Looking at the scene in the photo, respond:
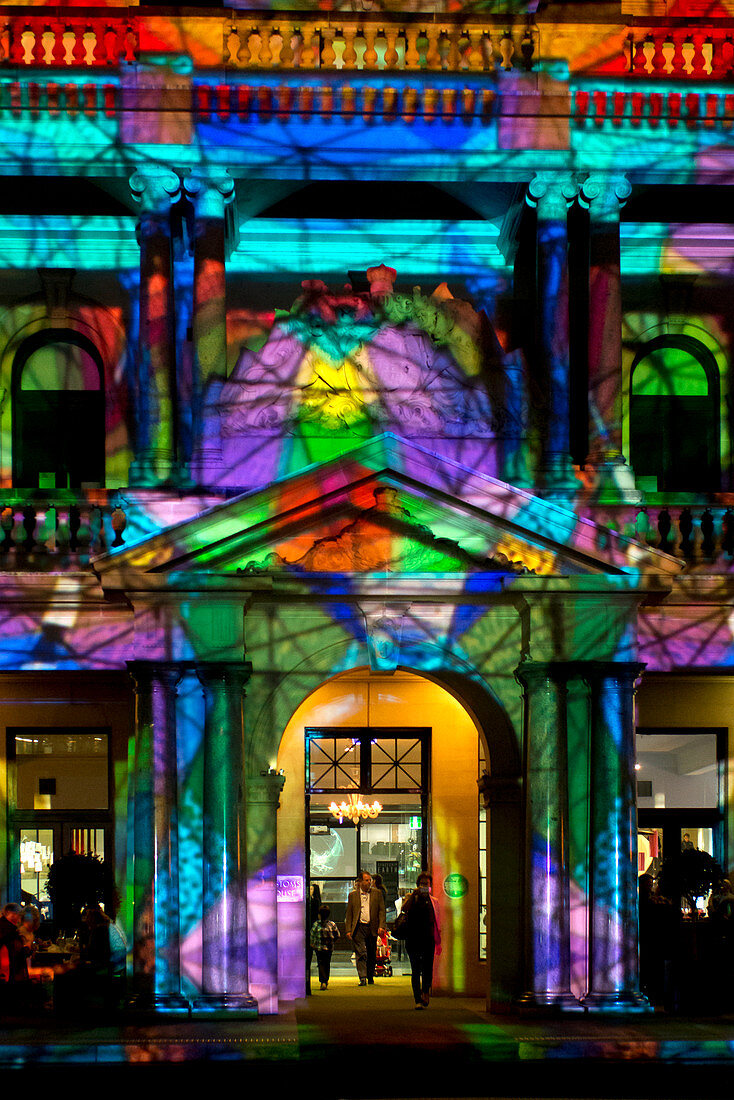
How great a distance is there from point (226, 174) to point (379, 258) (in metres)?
3.35

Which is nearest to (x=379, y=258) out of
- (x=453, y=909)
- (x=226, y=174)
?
(x=226, y=174)

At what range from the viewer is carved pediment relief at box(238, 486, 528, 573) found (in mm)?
17766

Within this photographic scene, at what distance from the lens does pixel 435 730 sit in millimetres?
21875

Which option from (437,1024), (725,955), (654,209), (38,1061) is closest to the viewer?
(38,1061)

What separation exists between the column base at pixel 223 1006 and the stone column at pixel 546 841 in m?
2.99

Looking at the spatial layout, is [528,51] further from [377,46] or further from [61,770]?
[61,770]

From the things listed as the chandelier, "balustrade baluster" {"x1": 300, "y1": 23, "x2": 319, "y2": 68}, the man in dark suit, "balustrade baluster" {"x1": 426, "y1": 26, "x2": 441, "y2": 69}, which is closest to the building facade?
"balustrade baluster" {"x1": 300, "y1": 23, "x2": 319, "y2": 68}

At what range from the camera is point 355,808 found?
22766 millimetres

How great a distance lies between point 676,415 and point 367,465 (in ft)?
21.0

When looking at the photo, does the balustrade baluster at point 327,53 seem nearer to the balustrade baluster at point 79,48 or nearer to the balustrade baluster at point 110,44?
the balustrade baluster at point 110,44

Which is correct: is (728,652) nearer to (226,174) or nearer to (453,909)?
(453,909)

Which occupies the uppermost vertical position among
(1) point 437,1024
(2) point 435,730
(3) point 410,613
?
(3) point 410,613

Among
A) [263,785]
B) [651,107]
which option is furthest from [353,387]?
[651,107]

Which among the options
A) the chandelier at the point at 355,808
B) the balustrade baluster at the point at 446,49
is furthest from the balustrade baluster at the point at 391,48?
the chandelier at the point at 355,808
